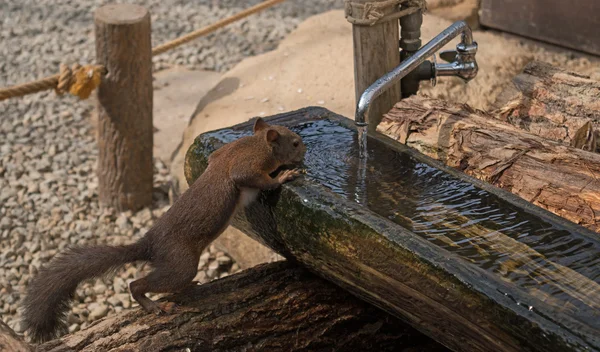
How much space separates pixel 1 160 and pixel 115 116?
4.40ft

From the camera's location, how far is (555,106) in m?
4.01

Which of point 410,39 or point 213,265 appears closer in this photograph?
point 410,39

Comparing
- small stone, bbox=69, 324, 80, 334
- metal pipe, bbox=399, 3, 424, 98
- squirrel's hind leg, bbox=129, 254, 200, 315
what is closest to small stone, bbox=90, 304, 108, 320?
small stone, bbox=69, 324, 80, 334

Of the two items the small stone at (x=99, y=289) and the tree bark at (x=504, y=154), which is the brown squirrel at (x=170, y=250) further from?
the small stone at (x=99, y=289)

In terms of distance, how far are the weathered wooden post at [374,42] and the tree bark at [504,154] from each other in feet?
0.90

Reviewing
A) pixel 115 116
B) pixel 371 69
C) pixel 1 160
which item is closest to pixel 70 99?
pixel 1 160

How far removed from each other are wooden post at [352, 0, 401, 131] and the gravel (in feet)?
4.93

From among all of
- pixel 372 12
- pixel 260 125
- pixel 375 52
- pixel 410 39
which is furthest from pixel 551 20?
pixel 260 125

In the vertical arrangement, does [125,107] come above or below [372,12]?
below

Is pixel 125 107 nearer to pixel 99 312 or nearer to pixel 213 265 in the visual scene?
pixel 213 265

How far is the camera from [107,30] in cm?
502

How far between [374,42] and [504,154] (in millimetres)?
944

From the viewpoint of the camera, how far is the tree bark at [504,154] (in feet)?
10.8

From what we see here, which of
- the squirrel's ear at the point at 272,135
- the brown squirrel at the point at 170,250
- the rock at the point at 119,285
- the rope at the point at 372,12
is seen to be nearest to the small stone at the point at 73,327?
the rock at the point at 119,285
